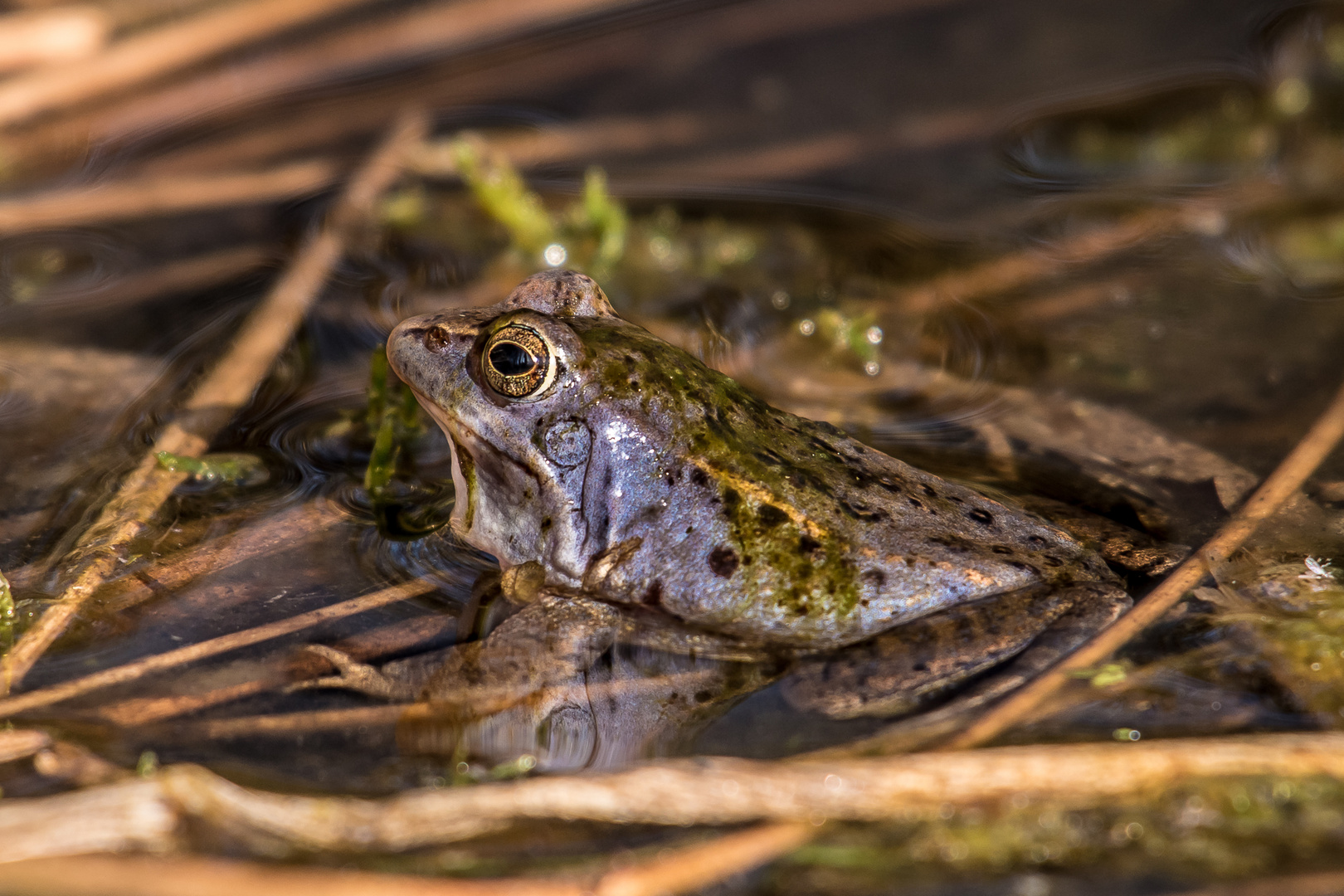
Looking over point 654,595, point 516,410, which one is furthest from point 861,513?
point 516,410

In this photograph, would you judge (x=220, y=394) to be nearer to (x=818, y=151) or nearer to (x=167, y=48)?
(x=167, y=48)

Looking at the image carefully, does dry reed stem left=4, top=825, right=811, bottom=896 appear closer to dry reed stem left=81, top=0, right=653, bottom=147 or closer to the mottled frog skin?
the mottled frog skin

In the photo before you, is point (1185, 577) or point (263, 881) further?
point (1185, 577)

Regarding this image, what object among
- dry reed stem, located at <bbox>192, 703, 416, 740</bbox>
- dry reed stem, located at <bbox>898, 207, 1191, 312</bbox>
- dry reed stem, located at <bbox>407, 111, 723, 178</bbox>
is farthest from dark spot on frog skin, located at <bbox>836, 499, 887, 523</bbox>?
dry reed stem, located at <bbox>407, 111, 723, 178</bbox>

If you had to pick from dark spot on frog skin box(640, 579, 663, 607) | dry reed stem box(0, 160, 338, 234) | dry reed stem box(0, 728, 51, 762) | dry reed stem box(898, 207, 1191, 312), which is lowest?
dry reed stem box(0, 728, 51, 762)

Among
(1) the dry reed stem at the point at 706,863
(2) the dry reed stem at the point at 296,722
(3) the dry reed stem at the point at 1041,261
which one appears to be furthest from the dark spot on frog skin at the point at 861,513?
(3) the dry reed stem at the point at 1041,261

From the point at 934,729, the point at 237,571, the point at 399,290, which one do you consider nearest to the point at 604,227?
the point at 399,290

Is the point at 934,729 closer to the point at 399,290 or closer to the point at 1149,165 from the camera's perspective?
the point at 399,290

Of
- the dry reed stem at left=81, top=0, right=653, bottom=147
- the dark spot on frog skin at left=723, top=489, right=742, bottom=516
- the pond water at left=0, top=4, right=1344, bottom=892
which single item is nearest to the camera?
the pond water at left=0, top=4, right=1344, bottom=892
